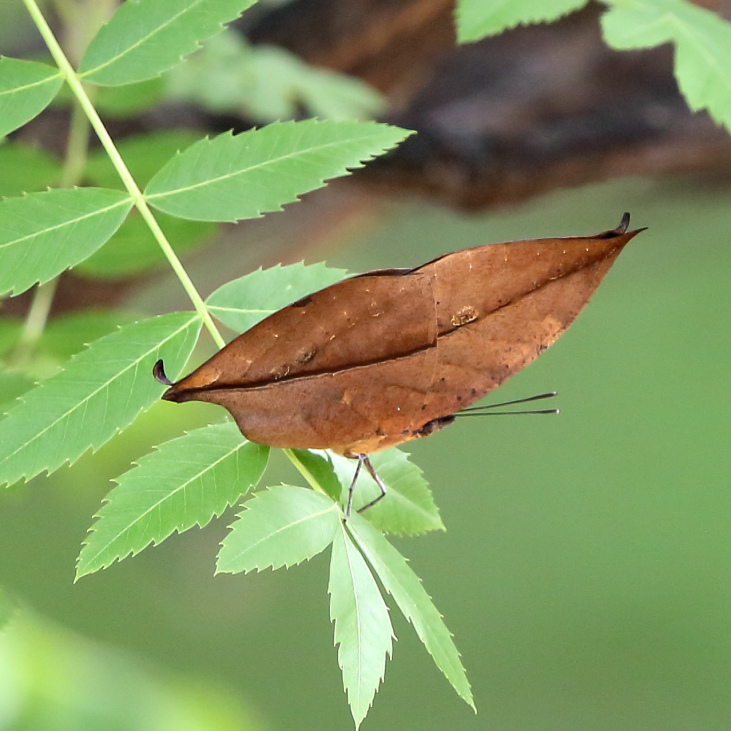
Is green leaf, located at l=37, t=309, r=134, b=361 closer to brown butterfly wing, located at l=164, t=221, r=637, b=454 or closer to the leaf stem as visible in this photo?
the leaf stem

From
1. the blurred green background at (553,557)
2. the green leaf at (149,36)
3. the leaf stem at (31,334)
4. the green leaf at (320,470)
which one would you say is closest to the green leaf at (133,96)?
the leaf stem at (31,334)

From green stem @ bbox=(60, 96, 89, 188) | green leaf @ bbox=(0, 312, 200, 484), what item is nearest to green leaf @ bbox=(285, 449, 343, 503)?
green leaf @ bbox=(0, 312, 200, 484)

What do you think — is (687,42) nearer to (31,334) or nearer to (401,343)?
(401,343)

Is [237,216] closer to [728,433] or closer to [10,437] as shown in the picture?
[10,437]

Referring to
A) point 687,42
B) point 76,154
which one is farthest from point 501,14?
point 76,154

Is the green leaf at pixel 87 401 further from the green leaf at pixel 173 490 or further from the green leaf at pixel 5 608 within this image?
A: the green leaf at pixel 5 608

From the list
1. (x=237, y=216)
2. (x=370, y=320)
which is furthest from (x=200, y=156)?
(x=370, y=320)

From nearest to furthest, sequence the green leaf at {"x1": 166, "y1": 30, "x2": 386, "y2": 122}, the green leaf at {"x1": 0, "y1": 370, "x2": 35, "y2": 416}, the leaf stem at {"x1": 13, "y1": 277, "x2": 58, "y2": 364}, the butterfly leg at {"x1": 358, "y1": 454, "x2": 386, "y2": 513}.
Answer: the butterfly leg at {"x1": 358, "y1": 454, "x2": 386, "y2": 513} < the green leaf at {"x1": 0, "y1": 370, "x2": 35, "y2": 416} < the leaf stem at {"x1": 13, "y1": 277, "x2": 58, "y2": 364} < the green leaf at {"x1": 166, "y1": 30, "x2": 386, "y2": 122}
